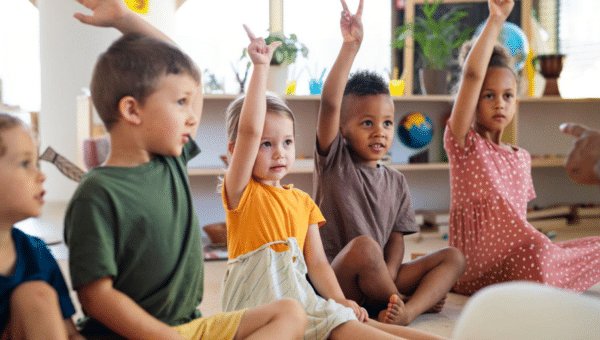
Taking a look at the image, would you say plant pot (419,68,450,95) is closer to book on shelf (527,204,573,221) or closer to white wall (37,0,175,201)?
book on shelf (527,204,573,221)

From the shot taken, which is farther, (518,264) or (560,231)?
(560,231)

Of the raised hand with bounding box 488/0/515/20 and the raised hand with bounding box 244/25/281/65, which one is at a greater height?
the raised hand with bounding box 488/0/515/20

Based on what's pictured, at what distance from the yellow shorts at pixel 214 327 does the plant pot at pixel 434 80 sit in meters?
2.78

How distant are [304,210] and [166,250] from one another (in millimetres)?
446

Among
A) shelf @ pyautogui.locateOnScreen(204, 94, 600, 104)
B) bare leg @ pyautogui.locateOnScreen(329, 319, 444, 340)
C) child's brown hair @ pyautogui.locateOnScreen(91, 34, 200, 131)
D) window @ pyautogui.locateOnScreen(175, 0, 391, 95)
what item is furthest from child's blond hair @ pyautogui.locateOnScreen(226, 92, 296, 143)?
window @ pyautogui.locateOnScreen(175, 0, 391, 95)

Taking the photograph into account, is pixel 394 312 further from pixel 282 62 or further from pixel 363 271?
pixel 282 62

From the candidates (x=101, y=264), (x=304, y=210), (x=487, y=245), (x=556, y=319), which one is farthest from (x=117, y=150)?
(x=487, y=245)

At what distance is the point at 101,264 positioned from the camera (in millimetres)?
809

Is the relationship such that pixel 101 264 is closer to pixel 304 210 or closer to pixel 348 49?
pixel 304 210

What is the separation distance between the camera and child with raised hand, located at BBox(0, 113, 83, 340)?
78 centimetres

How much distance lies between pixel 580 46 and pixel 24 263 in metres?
4.09

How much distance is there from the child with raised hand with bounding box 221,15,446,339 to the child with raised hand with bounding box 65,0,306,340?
0.17m

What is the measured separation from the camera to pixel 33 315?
0.78m

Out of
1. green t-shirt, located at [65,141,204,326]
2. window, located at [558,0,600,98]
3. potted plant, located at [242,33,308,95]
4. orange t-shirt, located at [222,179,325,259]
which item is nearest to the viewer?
green t-shirt, located at [65,141,204,326]
